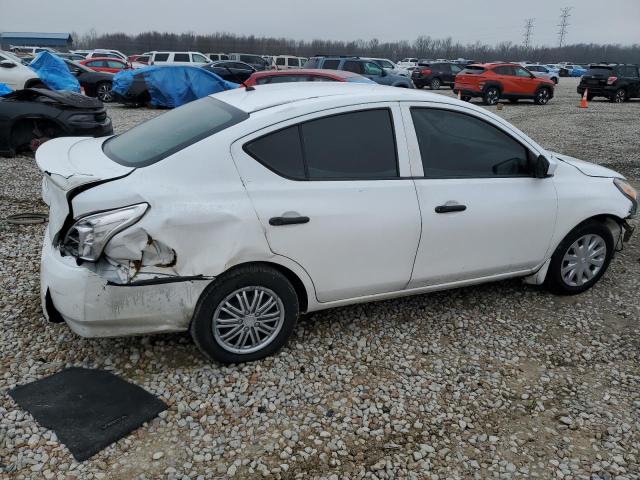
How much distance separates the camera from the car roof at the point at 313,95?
340cm

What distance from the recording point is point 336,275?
10.9 ft

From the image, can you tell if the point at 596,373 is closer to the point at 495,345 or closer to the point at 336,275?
the point at 495,345

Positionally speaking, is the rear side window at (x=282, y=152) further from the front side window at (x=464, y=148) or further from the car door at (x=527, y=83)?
the car door at (x=527, y=83)

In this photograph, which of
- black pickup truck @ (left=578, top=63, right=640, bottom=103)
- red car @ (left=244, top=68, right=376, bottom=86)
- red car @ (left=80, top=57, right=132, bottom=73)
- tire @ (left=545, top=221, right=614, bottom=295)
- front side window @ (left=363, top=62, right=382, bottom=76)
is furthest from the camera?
red car @ (left=80, top=57, right=132, bottom=73)

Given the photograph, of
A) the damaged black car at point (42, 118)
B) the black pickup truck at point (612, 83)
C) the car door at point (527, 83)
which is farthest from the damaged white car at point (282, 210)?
the black pickup truck at point (612, 83)

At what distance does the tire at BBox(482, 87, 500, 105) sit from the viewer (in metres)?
19.8

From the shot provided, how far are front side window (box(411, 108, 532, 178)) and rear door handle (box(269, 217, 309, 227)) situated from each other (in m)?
0.98

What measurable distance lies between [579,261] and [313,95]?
263cm

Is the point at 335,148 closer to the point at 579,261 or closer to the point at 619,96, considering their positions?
the point at 579,261

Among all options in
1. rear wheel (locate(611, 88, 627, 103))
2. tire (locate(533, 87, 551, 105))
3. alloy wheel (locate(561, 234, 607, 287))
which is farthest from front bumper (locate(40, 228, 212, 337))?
rear wheel (locate(611, 88, 627, 103))

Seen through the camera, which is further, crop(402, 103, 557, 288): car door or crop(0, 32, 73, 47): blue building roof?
crop(0, 32, 73, 47): blue building roof

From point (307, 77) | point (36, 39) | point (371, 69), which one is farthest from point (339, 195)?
point (36, 39)

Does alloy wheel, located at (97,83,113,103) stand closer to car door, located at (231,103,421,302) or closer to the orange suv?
the orange suv

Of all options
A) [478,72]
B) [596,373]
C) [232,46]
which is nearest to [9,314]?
[596,373]
